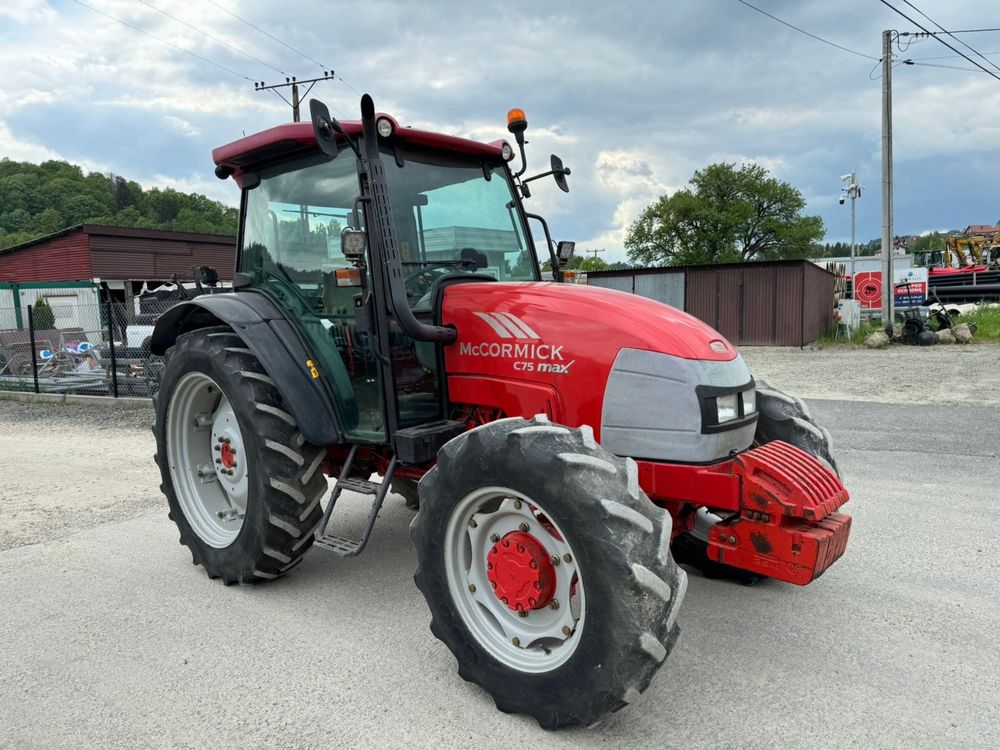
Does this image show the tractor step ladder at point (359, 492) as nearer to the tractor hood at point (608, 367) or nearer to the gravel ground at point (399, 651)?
the gravel ground at point (399, 651)

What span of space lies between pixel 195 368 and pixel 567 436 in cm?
243

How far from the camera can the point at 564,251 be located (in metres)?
4.56

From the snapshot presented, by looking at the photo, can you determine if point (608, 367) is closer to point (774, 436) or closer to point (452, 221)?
point (774, 436)

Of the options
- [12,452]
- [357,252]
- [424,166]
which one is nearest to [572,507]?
[357,252]

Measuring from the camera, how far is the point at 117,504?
568cm

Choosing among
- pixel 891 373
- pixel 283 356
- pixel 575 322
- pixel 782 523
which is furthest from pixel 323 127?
pixel 891 373

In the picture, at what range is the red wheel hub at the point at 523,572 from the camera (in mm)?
2699

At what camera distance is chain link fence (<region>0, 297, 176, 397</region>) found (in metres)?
11.6

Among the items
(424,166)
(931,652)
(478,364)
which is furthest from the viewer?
(424,166)

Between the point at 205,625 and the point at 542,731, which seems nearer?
the point at 542,731

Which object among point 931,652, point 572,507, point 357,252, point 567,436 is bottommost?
point 931,652

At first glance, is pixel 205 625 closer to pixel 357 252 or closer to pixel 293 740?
pixel 293 740

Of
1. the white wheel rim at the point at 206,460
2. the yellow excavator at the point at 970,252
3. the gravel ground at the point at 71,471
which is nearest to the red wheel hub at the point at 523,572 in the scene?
the white wheel rim at the point at 206,460

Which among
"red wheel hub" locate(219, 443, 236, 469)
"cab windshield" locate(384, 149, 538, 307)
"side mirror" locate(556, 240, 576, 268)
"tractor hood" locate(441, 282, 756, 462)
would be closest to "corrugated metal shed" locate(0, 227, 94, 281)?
"red wheel hub" locate(219, 443, 236, 469)
